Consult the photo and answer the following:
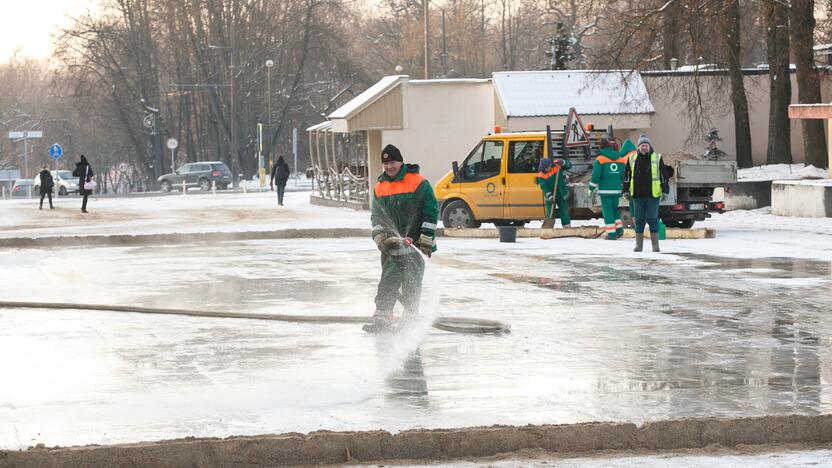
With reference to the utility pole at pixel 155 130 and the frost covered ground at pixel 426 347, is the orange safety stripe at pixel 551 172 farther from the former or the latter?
the utility pole at pixel 155 130

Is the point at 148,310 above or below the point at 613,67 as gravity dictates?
below

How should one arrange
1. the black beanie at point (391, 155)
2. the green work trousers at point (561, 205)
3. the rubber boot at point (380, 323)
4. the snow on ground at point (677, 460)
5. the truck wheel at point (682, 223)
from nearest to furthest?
1. the snow on ground at point (677, 460)
2. the black beanie at point (391, 155)
3. the rubber boot at point (380, 323)
4. the green work trousers at point (561, 205)
5. the truck wheel at point (682, 223)

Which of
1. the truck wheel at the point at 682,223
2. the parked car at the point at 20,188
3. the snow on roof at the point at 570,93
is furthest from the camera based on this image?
the parked car at the point at 20,188

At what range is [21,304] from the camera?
1464 cm

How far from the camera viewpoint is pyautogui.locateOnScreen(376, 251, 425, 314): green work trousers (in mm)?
12516

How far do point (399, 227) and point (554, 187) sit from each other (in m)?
13.7

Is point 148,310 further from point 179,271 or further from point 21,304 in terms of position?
point 179,271

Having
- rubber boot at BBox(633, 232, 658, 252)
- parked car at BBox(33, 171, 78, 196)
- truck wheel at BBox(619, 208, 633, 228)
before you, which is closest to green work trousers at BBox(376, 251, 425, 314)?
rubber boot at BBox(633, 232, 658, 252)

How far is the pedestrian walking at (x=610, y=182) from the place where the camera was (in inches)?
941

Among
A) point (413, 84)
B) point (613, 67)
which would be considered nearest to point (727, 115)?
point (613, 67)

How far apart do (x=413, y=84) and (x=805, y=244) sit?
54.8ft

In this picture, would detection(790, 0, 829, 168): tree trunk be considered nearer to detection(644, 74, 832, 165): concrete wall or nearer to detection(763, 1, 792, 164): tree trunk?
detection(763, 1, 792, 164): tree trunk

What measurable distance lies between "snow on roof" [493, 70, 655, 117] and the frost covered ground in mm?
15726

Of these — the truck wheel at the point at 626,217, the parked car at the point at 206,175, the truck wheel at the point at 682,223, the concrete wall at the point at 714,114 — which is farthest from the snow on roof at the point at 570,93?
the parked car at the point at 206,175
